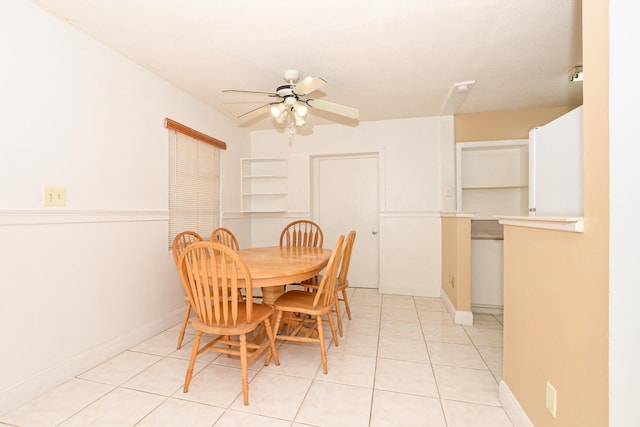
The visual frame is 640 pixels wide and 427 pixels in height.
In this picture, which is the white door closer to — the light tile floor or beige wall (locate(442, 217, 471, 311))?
beige wall (locate(442, 217, 471, 311))

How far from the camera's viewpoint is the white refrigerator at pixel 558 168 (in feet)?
3.88

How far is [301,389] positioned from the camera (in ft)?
5.85

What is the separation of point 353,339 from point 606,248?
6.53 feet

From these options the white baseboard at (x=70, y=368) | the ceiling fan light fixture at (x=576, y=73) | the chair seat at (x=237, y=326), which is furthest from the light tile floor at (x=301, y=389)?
the ceiling fan light fixture at (x=576, y=73)

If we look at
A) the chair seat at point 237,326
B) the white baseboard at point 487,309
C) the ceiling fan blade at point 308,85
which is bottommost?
the white baseboard at point 487,309

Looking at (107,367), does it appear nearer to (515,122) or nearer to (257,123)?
(257,123)

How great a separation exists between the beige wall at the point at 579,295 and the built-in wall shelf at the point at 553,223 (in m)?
0.02

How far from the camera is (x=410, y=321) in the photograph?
9.68 ft

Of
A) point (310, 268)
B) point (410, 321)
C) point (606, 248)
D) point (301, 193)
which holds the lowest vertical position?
point (410, 321)

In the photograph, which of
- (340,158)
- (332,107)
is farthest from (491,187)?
(332,107)

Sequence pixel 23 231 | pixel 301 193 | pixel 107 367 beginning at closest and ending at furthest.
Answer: pixel 23 231 < pixel 107 367 < pixel 301 193

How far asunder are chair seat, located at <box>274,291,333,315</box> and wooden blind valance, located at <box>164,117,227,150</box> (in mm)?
1927

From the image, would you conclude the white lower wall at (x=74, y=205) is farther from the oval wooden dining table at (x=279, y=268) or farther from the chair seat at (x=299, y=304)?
the chair seat at (x=299, y=304)
